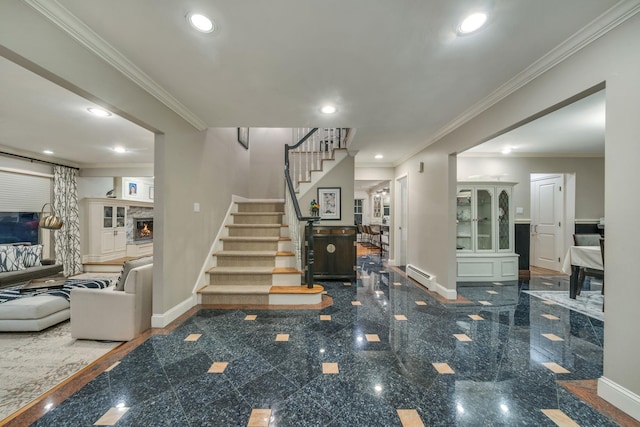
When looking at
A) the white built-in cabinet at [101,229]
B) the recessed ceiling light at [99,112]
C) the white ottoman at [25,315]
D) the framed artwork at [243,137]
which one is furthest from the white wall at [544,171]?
the white built-in cabinet at [101,229]

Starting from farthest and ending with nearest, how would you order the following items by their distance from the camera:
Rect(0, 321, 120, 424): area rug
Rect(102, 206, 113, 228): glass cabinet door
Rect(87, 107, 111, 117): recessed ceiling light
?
1. Rect(102, 206, 113, 228): glass cabinet door
2. Rect(87, 107, 111, 117): recessed ceiling light
3. Rect(0, 321, 120, 424): area rug

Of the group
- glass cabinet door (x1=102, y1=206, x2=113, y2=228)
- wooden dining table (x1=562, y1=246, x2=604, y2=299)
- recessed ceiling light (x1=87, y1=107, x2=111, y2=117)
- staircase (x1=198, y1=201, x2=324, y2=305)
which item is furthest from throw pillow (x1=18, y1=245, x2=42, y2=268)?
wooden dining table (x1=562, y1=246, x2=604, y2=299)

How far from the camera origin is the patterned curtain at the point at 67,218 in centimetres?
554

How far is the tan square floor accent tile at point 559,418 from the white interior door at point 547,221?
17.8 feet

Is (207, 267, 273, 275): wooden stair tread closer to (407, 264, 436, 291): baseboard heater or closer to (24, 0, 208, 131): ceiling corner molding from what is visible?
(24, 0, 208, 131): ceiling corner molding

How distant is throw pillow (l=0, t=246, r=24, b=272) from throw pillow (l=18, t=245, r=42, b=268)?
63 mm

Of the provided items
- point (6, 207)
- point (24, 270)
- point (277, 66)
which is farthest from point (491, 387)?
point (6, 207)

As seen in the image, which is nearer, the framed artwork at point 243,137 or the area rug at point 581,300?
the area rug at point 581,300

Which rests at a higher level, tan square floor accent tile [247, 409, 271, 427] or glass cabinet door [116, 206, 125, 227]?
glass cabinet door [116, 206, 125, 227]

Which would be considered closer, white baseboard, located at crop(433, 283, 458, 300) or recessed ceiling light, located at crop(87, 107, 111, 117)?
recessed ceiling light, located at crop(87, 107, 111, 117)

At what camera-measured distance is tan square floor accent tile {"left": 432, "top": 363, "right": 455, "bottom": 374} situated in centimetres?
191

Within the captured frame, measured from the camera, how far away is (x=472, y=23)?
161 cm

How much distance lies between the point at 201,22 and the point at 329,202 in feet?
11.6

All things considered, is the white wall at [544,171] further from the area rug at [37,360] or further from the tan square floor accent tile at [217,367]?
the area rug at [37,360]
